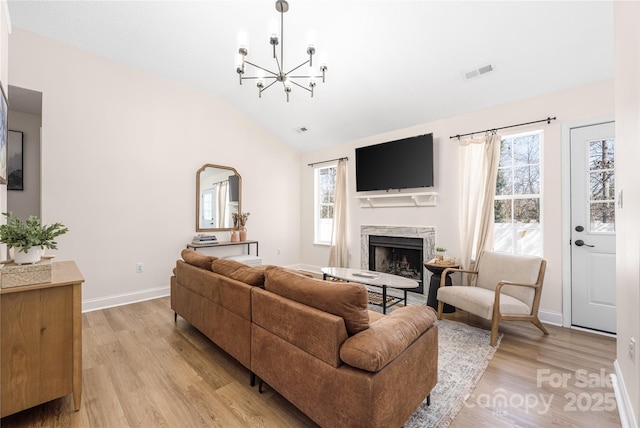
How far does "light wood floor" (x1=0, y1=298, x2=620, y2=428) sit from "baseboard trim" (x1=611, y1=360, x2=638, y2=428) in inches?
2.3

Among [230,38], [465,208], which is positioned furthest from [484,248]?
[230,38]

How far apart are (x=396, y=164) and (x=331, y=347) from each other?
3.52m

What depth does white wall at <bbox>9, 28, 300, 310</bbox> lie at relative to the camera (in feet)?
10.9

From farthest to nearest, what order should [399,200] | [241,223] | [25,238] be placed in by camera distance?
[241,223] → [399,200] → [25,238]

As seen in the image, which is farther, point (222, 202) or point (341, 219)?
point (341, 219)

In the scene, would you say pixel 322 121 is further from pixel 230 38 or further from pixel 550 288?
pixel 550 288

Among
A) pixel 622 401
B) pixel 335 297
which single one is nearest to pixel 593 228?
pixel 622 401

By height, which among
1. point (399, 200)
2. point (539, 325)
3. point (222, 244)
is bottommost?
point (539, 325)

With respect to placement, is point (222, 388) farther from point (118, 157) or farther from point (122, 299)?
point (118, 157)

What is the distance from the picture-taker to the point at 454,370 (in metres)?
2.17

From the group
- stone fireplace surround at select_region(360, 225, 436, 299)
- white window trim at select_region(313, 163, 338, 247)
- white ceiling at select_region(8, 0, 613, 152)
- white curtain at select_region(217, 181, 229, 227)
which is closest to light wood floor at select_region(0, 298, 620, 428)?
stone fireplace surround at select_region(360, 225, 436, 299)

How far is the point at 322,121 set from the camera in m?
4.76

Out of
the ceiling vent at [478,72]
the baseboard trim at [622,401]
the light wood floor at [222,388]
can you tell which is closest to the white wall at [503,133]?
the ceiling vent at [478,72]

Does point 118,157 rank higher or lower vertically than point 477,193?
higher
